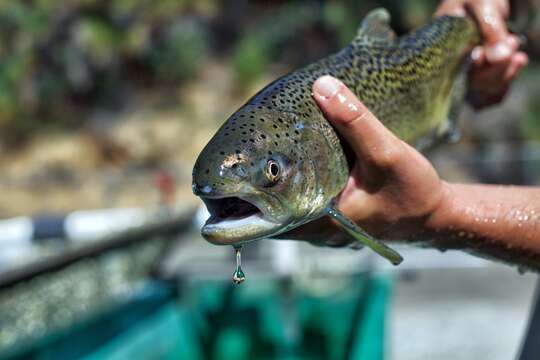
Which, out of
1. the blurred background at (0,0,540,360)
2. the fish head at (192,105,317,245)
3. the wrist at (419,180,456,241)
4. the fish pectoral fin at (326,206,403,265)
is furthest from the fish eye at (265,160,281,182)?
the blurred background at (0,0,540,360)

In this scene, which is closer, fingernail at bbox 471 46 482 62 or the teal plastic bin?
fingernail at bbox 471 46 482 62

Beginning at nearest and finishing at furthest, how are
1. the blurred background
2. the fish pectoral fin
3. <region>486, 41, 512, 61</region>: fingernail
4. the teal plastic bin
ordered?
the fish pectoral fin
<region>486, 41, 512, 61</region>: fingernail
the blurred background
the teal plastic bin

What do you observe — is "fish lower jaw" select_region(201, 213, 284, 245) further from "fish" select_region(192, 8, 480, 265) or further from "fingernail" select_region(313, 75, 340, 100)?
"fingernail" select_region(313, 75, 340, 100)

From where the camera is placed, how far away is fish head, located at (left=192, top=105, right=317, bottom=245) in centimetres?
192

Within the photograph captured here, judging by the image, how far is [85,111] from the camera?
2261 centimetres

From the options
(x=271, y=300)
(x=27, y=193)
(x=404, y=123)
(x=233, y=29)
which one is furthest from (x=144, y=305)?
(x=233, y=29)

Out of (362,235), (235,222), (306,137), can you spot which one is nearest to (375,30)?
(306,137)

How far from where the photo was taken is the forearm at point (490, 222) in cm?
243

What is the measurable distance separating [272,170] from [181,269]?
633 centimetres

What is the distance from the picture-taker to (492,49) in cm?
360

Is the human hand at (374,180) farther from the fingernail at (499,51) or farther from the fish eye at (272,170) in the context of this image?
the fingernail at (499,51)

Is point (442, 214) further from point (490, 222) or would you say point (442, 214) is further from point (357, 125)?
point (357, 125)

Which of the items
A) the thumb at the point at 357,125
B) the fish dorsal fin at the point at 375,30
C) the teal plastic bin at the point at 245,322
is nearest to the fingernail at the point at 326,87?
the thumb at the point at 357,125

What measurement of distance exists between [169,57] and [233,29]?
3825 mm
